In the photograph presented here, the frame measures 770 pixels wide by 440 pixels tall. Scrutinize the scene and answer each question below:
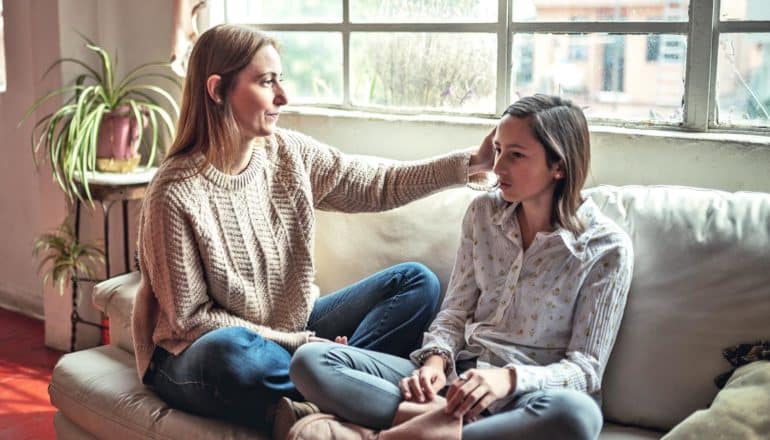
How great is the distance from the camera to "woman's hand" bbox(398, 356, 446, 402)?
193cm

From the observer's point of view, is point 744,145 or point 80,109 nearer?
point 744,145

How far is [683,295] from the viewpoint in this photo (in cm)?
203

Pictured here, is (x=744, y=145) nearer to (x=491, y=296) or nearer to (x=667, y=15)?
(x=667, y=15)

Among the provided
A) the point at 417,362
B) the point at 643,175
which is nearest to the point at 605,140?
the point at 643,175

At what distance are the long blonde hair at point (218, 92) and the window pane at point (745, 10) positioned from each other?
3.53 feet

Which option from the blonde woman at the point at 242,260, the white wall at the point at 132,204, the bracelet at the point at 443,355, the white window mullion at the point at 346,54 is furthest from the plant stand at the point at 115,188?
the bracelet at the point at 443,355

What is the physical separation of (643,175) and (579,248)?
0.51 meters

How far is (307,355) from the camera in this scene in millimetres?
1993

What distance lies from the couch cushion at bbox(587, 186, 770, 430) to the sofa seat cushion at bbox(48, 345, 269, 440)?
2.55ft

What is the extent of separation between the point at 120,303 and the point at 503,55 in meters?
1.20

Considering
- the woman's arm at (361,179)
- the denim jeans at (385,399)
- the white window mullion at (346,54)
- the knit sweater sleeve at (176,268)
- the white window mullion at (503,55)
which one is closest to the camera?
the denim jeans at (385,399)

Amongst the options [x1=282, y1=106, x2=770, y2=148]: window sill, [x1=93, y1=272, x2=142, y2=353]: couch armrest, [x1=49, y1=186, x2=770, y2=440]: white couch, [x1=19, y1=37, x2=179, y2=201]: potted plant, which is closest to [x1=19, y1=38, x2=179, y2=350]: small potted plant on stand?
Result: [x1=19, y1=37, x2=179, y2=201]: potted plant

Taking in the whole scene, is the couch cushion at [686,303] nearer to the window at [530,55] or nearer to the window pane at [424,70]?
the window at [530,55]

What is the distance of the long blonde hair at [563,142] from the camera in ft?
6.64
